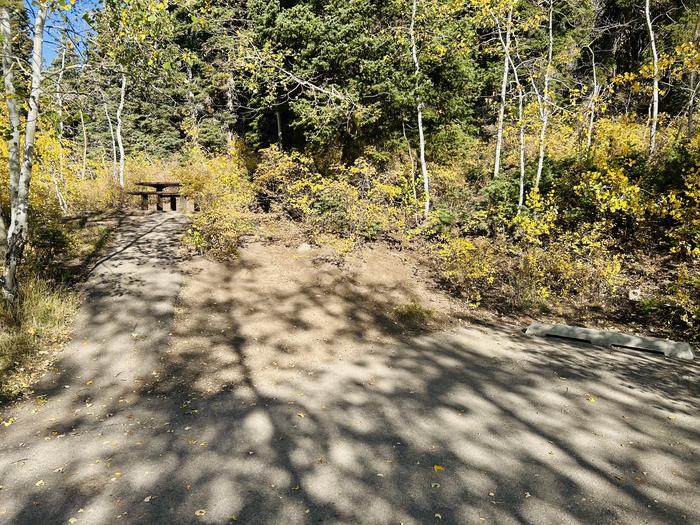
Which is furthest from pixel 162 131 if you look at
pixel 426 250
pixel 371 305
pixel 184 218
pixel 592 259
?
pixel 592 259

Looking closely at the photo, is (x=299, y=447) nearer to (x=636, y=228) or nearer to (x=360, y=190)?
(x=360, y=190)

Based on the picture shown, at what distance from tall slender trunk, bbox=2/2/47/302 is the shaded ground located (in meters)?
1.14

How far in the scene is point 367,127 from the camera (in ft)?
40.8

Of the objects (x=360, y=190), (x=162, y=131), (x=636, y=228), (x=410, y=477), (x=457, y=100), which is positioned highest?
(x=162, y=131)

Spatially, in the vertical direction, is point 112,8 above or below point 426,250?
above

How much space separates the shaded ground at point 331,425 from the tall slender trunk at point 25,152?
3.75 ft

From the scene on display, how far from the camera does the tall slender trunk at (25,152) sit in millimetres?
5156

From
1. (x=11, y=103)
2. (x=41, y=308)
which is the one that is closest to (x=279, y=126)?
(x=11, y=103)

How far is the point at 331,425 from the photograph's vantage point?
4059 mm

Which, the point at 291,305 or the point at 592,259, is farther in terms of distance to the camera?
the point at 592,259

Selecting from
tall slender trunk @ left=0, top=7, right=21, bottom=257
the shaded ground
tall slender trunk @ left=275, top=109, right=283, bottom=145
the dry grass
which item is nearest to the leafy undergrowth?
the dry grass

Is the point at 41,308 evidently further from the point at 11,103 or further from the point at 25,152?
the point at 11,103

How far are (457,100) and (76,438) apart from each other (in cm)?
1280

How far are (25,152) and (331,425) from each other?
5277mm
